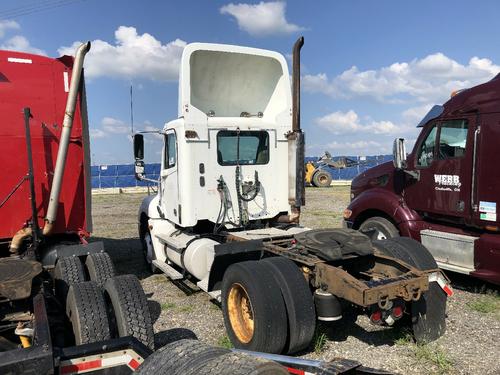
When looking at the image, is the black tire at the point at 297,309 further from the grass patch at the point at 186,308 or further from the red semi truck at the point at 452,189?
the red semi truck at the point at 452,189

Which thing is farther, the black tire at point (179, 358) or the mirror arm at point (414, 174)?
the mirror arm at point (414, 174)

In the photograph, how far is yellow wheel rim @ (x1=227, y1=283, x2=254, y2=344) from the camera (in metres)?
4.39

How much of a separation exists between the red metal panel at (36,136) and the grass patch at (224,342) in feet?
9.31

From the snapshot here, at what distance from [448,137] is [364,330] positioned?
335 cm

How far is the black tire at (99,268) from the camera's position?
4.80 m

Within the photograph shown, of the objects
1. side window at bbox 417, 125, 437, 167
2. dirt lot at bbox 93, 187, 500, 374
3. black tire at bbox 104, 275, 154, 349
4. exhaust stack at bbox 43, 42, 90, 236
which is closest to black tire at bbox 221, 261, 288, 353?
dirt lot at bbox 93, 187, 500, 374

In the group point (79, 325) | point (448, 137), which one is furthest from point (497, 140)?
point (79, 325)

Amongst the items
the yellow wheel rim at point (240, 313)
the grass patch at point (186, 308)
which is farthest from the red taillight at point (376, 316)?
the grass patch at point (186, 308)

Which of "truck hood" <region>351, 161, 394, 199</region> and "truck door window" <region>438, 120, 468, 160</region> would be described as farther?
"truck hood" <region>351, 161, 394, 199</region>

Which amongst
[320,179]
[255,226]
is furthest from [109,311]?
[320,179]

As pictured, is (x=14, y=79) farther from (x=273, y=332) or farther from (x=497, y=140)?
(x=497, y=140)

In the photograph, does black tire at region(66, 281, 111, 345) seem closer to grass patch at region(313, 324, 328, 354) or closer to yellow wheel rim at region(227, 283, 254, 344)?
yellow wheel rim at region(227, 283, 254, 344)

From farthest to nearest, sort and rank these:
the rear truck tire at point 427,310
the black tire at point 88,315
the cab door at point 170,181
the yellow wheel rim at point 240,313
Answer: the cab door at point 170,181 → the yellow wheel rim at point 240,313 → the rear truck tire at point 427,310 → the black tire at point 88,315

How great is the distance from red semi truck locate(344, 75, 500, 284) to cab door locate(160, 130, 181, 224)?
2.99 meters
